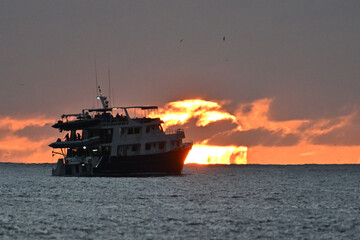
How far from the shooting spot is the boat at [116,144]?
95.8m

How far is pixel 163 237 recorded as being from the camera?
122 feet

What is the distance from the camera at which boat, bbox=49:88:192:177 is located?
95.8 m

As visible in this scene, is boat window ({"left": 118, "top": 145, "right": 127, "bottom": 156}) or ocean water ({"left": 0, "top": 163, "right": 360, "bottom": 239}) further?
boat window ({"left": 118, "top": 145, "right": 127, "bottom": 156})

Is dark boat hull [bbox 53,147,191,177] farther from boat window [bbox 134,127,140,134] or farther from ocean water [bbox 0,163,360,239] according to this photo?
ocean water [bbox 0,163,360,239]

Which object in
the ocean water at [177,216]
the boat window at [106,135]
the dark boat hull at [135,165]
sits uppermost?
the boat window at [106,135]

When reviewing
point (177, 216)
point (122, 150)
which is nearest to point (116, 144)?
point (122, 150)

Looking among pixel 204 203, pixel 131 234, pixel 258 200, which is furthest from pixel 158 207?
pixel 131 234

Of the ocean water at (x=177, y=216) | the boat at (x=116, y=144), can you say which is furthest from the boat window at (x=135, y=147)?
the ocean water at (x=177, y=216)

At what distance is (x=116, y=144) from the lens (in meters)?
95.6

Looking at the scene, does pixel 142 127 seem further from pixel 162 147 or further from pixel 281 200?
pixel 281 200

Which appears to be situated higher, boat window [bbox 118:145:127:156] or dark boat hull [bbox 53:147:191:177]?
boat window [bbox 118:145:127:156]

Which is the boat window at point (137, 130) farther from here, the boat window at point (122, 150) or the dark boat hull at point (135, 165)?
the dark boat hull at point (135, 165)

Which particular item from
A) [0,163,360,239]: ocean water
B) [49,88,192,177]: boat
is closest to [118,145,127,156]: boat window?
[49,88,192,177]: boat

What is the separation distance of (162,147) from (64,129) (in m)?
13.8
